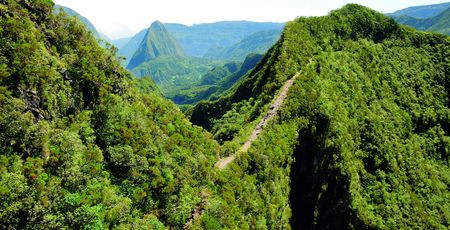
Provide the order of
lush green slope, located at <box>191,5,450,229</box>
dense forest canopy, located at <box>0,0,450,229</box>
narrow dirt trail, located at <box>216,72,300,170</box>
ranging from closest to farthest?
dense forest canopy, located at <box>0,0,450,229</box>, narrow dirt trail, located at <box>216,72,300,170</box>, lush green slope, located at <box>191,5,450,229</box>

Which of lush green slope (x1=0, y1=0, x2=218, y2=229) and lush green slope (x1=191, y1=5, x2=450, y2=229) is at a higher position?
lush green slope (x1=0, y1=0, x2=218, y2=229)

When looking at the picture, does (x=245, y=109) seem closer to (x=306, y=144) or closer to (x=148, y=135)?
(x=306, y=144)

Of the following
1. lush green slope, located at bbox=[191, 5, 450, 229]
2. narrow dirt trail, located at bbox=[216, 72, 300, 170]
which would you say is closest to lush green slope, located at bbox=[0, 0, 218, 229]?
narrow dirt trail, located at bbox=[216, 72, 300, 170]

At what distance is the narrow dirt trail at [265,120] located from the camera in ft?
172

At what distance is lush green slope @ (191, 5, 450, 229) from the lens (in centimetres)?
5447

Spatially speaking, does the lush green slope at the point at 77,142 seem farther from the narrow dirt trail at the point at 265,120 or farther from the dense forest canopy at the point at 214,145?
the narrow dirt trail at the point at 265,120

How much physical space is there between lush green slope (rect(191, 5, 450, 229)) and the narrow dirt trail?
1447 millimetres

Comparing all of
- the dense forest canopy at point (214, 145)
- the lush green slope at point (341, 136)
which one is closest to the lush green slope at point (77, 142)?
the dense forest canopy at point (214, 145)

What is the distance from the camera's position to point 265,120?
6506 centimetres

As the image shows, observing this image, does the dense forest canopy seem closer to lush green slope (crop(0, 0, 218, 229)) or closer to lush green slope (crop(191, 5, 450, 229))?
lush green slope (crop(0, 0, 218, 229))

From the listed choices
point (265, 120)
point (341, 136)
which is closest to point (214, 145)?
point (265, 120)

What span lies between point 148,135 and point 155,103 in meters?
11.9

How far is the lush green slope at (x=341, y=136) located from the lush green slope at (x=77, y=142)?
7.24m

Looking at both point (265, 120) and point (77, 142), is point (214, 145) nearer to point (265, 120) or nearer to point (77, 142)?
point (265, 120)
